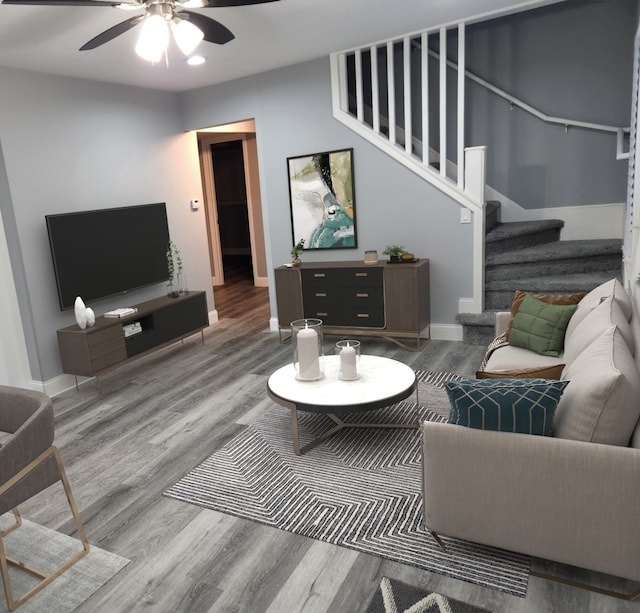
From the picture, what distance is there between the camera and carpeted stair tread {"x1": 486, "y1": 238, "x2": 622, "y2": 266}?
4.68m

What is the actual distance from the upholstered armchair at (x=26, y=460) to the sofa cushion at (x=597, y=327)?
7.89ft

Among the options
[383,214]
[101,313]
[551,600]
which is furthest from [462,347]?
[101,313]

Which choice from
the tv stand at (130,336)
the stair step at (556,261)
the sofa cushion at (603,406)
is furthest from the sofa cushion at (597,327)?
the tv stand at (130,336)

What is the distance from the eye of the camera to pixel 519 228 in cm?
498

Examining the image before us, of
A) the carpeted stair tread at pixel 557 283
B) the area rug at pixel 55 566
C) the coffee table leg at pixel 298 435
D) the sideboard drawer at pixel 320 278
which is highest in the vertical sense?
the sideboard drawer at pixel 320 278

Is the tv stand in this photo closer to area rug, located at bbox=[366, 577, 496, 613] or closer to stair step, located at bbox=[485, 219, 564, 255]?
stair step, located at bbox=[485, 219, 564, 255]

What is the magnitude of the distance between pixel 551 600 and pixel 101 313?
4.22m

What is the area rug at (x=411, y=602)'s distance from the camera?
6.11ft

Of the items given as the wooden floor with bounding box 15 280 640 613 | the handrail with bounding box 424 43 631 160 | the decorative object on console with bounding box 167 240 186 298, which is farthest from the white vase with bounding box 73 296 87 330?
the handrail with bounding box 424 43 631 160

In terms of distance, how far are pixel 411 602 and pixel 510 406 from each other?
0.81 m

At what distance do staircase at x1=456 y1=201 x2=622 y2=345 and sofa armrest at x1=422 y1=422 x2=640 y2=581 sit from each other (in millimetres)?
2891

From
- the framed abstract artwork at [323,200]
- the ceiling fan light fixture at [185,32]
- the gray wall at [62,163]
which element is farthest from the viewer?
the framed abstract artwork at [323,200]

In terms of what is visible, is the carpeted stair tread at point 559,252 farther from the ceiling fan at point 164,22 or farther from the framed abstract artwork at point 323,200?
the ceiling fan at point 164,22

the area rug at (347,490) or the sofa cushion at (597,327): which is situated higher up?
the sofa cushion at (597,327)
